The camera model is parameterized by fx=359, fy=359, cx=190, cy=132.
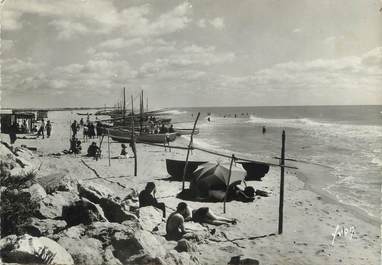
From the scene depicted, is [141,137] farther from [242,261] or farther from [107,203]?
[242,261]

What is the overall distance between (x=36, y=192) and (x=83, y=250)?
108 inches

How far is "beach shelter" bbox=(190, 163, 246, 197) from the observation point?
12.6m

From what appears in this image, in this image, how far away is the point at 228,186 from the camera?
12.1 metres

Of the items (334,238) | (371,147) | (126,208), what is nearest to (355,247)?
(334,238)

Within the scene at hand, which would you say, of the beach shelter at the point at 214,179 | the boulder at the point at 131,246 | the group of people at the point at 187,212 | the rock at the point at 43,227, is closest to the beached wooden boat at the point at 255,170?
the beach shelter at the point at 214,179

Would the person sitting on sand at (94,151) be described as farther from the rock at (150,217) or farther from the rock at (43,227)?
the rock at (43,227)

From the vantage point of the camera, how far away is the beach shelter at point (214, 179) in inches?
495

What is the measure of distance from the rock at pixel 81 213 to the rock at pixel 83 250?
3.40ft

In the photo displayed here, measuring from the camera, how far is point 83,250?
19.9 feet

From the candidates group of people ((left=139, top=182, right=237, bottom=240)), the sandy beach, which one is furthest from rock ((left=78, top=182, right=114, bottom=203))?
the sandy beach

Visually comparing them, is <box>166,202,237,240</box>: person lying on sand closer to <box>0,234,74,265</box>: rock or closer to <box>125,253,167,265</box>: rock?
<box>125,253,167,265</box>: rock

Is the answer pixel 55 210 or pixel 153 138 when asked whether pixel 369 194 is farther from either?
A: pixel 153 138

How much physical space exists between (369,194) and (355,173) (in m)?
4.98

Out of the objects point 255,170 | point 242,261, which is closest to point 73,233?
point 242,261
